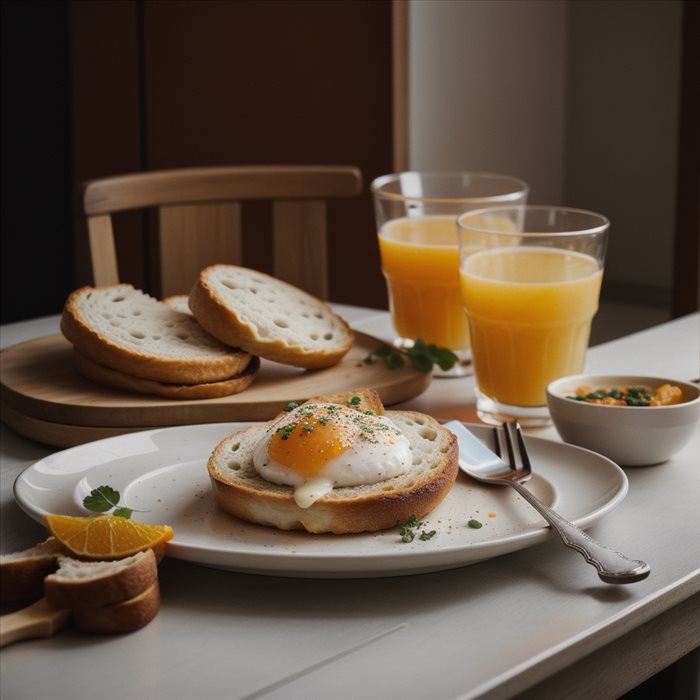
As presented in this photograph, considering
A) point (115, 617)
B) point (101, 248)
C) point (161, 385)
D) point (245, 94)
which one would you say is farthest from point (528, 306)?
point (245, 94)

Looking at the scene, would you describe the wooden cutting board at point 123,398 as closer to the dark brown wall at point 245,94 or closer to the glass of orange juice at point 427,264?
the glass of orange juice at point 427,264

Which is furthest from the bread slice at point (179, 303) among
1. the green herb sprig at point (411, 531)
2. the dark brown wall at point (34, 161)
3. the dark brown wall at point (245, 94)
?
the dark brown wall at point (34, 161)

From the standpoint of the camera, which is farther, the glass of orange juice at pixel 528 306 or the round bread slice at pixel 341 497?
the glass of orange juice at pixel 528 306

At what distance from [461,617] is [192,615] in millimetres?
232

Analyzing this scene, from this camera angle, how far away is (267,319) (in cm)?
167

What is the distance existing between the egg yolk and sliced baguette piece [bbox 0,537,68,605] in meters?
0.23

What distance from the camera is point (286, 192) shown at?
8.37ft

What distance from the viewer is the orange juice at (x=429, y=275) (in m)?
1.80

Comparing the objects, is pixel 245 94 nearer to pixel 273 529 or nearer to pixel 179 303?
pixel 179 303

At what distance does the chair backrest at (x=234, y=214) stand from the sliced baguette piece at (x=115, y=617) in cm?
161

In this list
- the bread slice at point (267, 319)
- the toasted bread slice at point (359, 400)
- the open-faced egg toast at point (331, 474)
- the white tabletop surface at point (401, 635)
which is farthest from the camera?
the bread slice at point (267, 319)

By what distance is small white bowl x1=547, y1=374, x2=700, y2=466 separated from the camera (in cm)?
127

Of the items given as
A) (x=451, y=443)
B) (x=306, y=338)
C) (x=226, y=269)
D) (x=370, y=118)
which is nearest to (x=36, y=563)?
(x=451, y=443)

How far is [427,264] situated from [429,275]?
19 millimetres
